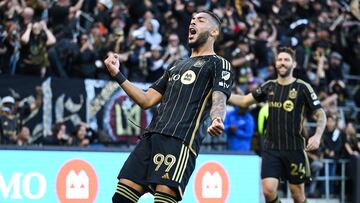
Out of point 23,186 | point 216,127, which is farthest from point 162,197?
point 23,186

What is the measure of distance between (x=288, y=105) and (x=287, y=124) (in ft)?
0.86

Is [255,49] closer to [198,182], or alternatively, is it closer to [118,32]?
[118,32]

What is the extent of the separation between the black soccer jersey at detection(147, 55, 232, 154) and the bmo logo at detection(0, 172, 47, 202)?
11.5ft

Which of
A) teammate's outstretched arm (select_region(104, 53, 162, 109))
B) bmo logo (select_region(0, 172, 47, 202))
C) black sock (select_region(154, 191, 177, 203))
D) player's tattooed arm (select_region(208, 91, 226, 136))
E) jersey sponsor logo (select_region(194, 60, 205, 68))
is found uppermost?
jersey sponsor logo (select_region(194, 60, 205, 68))

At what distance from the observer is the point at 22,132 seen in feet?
44.2

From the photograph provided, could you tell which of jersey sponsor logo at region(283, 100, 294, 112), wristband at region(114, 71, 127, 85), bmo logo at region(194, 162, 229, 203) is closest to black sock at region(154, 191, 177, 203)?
wristband at region(114, 71, 127, 85)

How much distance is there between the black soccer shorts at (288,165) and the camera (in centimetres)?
1161

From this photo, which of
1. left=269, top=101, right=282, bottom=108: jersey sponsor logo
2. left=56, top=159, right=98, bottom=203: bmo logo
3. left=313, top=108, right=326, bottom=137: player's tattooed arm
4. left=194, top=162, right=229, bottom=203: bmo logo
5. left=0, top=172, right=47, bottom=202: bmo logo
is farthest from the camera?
left=194, top=162, right=229, bottom=203: bmo logo

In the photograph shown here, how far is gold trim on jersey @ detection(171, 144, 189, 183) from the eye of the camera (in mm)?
7402

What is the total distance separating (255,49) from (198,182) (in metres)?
6.73

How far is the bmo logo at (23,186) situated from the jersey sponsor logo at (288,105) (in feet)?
11.2

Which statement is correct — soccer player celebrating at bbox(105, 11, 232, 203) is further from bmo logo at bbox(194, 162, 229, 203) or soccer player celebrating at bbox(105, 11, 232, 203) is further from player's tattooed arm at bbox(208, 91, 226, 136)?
bmo logo at bbox(194, 162, 229, 203)

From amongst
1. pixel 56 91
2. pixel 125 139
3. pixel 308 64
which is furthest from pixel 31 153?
pixel 308 64

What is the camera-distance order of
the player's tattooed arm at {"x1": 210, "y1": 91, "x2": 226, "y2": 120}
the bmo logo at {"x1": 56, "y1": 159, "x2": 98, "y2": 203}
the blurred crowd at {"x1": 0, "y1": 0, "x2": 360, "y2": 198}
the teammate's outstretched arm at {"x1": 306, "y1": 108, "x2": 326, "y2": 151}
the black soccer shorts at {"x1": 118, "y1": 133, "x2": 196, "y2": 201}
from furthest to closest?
1. the blurred crowd at {"x1": 0, "y1": 0, "x2": 360, "y2": 198}
2. the bmo logo at {"x1": 56, "y1": 159, "x2": 98, "y2": 203}
3. the teammate's outstretched arm at {"x1": 306, "y1": 108, "x2": 326, "y2": 151}
4. the black soccer shorts at {"x1": 118, "y1": 133, "x2": 196, "y2": 201}
5. the player's tattooed arm at {"x1": 210, "y1": 91, "x2": 226, "y2": 120}
